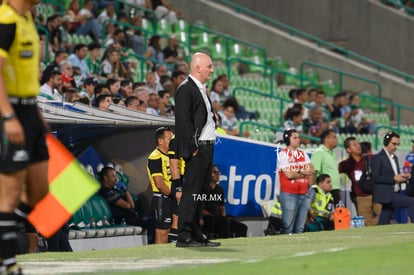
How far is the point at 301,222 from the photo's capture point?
64.5 feet

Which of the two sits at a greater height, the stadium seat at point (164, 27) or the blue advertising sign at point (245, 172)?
the stadium seat at point (164, 27)

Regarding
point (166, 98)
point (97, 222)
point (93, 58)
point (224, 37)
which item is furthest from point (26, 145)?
point (224, 37)

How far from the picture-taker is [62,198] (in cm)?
941

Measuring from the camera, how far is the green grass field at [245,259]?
9.75 meters

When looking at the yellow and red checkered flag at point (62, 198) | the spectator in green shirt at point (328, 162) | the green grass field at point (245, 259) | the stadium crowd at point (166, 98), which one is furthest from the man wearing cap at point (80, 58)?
the yellow and red checkered flag at point (62, 198)

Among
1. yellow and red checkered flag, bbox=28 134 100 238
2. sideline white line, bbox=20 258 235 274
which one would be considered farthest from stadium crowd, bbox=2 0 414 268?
yellow and red checkered flag, bbox=28 134 100 238

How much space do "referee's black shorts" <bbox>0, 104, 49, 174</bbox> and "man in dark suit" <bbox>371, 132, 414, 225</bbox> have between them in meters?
12.7

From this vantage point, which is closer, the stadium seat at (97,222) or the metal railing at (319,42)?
the stadium seat at (97,222)

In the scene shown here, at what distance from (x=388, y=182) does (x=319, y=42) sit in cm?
1175

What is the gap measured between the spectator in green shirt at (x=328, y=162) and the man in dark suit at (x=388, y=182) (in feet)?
2.01

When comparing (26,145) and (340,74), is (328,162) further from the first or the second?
(26,145)

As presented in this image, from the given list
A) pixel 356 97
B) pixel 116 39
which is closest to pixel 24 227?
Result: pixel 116 39


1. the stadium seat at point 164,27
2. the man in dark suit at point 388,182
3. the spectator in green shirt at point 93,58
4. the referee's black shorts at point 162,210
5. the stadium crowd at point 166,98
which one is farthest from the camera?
the stadium seat at point 164,27

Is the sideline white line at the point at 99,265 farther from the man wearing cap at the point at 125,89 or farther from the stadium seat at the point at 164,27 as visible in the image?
the stadium seat at the point at 164,27
